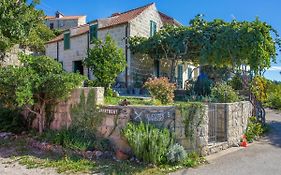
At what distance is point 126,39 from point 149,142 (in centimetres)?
1395

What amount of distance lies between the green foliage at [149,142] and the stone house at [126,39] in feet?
42.1

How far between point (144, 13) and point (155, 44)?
3489 millimetres

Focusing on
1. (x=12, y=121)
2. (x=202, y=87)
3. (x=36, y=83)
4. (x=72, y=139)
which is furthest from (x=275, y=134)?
(x=12, y=121)

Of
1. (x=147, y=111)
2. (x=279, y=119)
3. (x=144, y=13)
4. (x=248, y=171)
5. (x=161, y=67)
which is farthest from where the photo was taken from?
(x=161, y=67)

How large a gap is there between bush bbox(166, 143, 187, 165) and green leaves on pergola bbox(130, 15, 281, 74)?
283 inches

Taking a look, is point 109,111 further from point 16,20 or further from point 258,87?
point 258,87

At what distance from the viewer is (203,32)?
56.3 feet

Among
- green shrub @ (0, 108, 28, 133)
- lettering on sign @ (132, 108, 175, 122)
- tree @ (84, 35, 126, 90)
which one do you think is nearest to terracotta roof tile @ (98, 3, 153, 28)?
tree @ (84, 35, 126, 90)

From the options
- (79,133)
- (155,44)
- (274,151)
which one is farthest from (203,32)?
(79,133)

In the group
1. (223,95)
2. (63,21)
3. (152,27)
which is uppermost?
(63,21)

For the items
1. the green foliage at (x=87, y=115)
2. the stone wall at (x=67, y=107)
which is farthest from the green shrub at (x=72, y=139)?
the stone wall at (x=67, y=107)

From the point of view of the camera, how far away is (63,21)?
60.6 meters

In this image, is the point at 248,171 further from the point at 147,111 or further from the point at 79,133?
the point at 79,133

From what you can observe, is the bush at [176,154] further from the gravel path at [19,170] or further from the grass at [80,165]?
the gravel path at [19,170]
